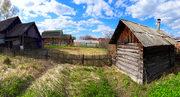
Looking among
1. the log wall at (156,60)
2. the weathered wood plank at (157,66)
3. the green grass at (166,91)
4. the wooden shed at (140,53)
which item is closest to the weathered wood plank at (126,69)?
the wooden shed at (140,53)

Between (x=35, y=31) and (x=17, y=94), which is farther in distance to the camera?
(x=35, y=31)

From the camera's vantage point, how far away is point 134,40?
6.29 meters

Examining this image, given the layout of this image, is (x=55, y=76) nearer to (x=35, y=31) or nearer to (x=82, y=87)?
(x=82, y=87)

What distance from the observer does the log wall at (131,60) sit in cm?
591

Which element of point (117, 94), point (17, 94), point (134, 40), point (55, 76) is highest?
point (134, 40)

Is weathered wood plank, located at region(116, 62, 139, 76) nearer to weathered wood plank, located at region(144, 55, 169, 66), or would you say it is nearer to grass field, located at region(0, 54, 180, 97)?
grass field, located at region(0, 54, 180, 97)

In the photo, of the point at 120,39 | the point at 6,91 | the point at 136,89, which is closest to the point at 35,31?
the point at 6,91

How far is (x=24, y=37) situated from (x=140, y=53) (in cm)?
1697

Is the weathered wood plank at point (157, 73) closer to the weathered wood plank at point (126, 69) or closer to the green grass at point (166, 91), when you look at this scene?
the weathered wood plank at point (126, 69)

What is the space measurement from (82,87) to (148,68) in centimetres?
464

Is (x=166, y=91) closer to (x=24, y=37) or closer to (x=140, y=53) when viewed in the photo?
(x=140, y=53)

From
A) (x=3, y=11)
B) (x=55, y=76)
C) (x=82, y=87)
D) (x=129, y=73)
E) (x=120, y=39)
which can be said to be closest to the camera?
(x=82, y=87)

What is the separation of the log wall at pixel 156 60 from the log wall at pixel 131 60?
0.32 m

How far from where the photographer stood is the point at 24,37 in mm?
14820
